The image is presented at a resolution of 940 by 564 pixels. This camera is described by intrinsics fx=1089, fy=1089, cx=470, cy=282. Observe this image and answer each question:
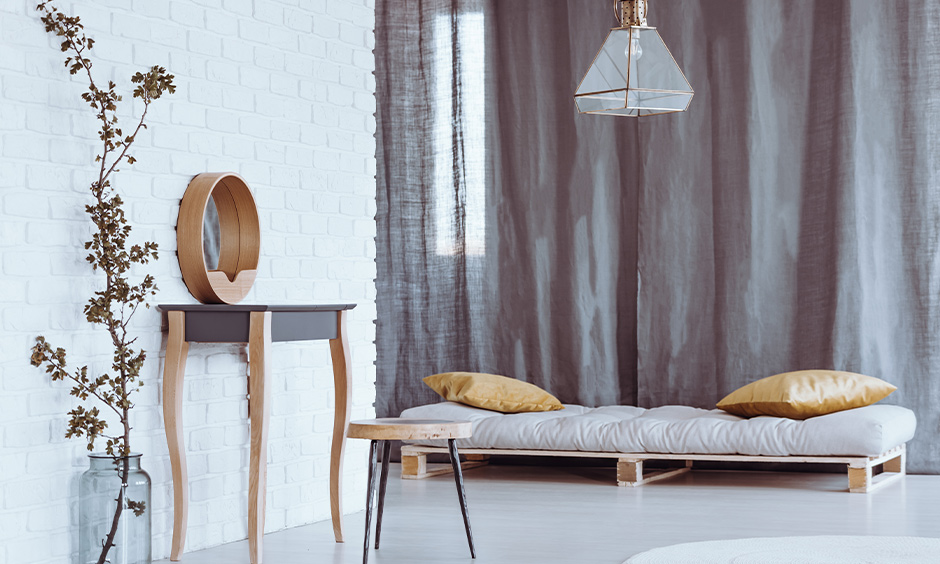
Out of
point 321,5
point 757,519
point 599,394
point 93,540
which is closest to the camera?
point 93,540

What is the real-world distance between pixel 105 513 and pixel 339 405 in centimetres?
92

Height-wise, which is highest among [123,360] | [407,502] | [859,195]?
[859,195]

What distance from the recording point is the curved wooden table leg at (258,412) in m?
3.04

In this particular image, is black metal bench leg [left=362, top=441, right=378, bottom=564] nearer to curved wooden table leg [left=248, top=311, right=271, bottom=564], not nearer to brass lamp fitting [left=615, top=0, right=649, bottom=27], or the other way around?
curved wooden table leg [left=248, top=311, right=271, bottom=564]

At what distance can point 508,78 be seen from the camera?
221 inches

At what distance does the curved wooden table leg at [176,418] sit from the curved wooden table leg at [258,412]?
208 mm

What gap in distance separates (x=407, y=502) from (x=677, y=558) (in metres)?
1.48

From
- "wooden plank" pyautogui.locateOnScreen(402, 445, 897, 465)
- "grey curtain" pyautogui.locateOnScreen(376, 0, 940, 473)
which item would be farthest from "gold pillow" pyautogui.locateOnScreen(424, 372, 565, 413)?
"grey curtain" pyautogui.locateOnScreen(376, 0, 940, 473)

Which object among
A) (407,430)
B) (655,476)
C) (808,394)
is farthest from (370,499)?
(808,394)

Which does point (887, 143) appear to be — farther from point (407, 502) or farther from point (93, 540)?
point (93, 540)

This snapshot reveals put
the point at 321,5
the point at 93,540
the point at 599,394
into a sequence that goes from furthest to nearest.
Answer: 1. the point at 599,394
2. the point at 321,5
3. the point at 93,540

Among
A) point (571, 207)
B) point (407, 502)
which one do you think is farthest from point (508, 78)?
point (407, 502)

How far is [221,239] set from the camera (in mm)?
3453

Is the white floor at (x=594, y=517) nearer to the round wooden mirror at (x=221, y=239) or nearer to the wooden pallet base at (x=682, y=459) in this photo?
the wooden pallet base at (x=682, y=459)
